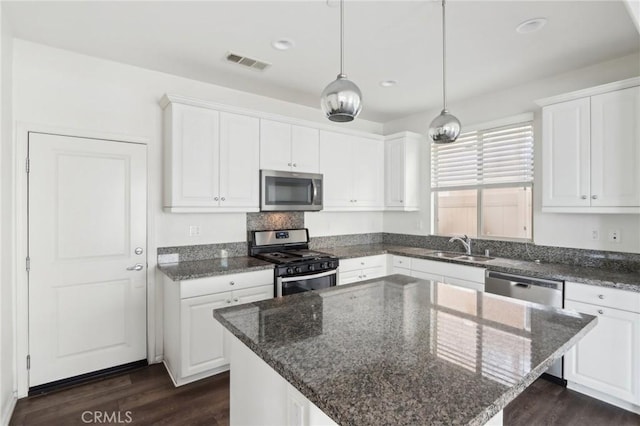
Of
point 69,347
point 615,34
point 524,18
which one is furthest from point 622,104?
point 69,347

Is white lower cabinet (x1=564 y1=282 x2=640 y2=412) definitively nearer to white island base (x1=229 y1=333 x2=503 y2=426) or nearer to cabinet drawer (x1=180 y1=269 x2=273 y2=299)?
white island base (x1=229 y1=333 x2=503 y2=426)

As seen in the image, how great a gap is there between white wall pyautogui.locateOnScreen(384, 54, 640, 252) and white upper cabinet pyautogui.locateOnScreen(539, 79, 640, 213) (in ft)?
0.97

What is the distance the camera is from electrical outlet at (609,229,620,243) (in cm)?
274

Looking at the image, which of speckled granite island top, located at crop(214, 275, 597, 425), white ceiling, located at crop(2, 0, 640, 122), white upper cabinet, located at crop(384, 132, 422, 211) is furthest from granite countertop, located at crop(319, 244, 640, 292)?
white ceiling, located at crop(2, 0, 640, 122)

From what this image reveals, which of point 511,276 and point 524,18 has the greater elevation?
point 524,18

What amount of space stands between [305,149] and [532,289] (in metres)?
2.50

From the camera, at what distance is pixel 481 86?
3.39 m

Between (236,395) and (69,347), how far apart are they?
75.7 inches

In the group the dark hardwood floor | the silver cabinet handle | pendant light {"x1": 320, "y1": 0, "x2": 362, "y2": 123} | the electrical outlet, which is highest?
pendant light {"x1": 320, "y1": 0, "x2": 362, "y2": 123}

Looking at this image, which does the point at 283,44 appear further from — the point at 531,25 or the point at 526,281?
the point at 526,281

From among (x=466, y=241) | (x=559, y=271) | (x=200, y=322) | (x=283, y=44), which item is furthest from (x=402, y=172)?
(x=200, y=322)

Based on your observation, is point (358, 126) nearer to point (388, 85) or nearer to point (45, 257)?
point (388, 85)

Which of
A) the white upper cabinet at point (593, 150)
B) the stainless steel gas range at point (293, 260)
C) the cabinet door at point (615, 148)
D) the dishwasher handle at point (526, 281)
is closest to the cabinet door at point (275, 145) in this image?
the stainless steel gas range at point (293, 260)

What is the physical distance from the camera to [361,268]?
376cm
